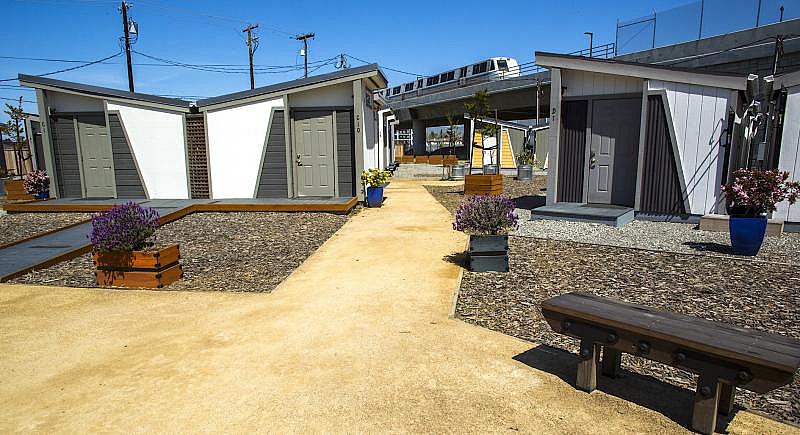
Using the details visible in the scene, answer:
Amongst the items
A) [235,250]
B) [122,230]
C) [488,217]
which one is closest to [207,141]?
[235,250]

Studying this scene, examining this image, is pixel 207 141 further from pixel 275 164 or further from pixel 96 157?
pixel 96 157

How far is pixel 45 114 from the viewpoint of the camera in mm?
12117

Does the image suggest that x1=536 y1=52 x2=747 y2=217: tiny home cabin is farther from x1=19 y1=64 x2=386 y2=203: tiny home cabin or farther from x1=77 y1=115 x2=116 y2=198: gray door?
x1=77 y1=115 x2=116 y2=198: gray door

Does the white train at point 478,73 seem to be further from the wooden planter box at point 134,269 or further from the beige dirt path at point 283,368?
the beige dirt path at point 283,368

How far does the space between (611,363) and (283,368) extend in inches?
91.1

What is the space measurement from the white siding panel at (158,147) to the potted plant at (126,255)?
7.46m

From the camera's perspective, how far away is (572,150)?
33.5 ft

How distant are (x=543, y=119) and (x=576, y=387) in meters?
39.8

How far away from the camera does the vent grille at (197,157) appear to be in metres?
12.1

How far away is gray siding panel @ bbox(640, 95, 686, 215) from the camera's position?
29.0 ft

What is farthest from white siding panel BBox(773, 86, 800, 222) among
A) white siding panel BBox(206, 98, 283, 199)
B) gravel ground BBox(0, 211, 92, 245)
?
gravel ground BBox(0, 211, 92, 245)

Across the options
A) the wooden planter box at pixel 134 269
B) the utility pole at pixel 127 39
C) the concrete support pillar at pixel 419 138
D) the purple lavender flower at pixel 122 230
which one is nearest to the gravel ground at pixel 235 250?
the wooden planter box at pixel 134 269

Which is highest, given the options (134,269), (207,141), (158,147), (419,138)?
(419,138)

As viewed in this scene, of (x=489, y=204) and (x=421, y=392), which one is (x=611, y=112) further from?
(x=421, y=392)
